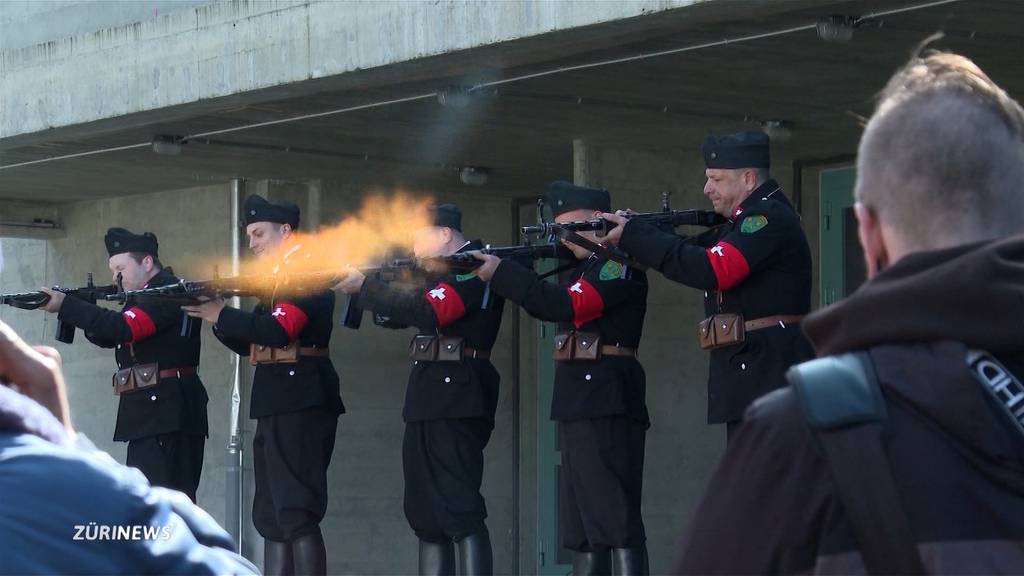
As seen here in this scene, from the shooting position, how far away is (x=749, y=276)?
245 inches

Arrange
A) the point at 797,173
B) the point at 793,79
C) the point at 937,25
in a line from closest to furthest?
the point at 937,25
the point at 793,79
the point at 797,173

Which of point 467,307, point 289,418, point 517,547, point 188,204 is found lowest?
point 517,547

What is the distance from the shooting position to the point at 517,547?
10930mm

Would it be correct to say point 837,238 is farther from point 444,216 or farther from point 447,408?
point 447,408

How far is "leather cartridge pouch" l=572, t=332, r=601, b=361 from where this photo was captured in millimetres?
7016

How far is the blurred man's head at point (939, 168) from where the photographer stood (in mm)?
1630

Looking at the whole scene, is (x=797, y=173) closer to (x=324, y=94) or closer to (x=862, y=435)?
(x=324, y=94)

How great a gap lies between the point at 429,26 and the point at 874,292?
5242mm

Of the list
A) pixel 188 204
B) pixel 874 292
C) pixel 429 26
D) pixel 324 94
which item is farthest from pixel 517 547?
pixel 874 292

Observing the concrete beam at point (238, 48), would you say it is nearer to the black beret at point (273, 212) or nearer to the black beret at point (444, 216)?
the black beret at point (273, 212)

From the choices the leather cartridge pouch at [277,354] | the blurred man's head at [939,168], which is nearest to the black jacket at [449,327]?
the leather cartridge pouch at [277,354]

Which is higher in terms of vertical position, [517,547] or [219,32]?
[219,32]

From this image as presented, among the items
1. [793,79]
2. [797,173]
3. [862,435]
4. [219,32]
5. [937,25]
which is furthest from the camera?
[797,173]

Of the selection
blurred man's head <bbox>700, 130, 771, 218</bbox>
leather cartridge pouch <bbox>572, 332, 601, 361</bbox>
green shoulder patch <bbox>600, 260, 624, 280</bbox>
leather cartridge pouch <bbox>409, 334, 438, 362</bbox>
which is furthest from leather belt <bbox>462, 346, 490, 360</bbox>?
blurred man's head <bbox>700, 130, 771, 218</bbox>
